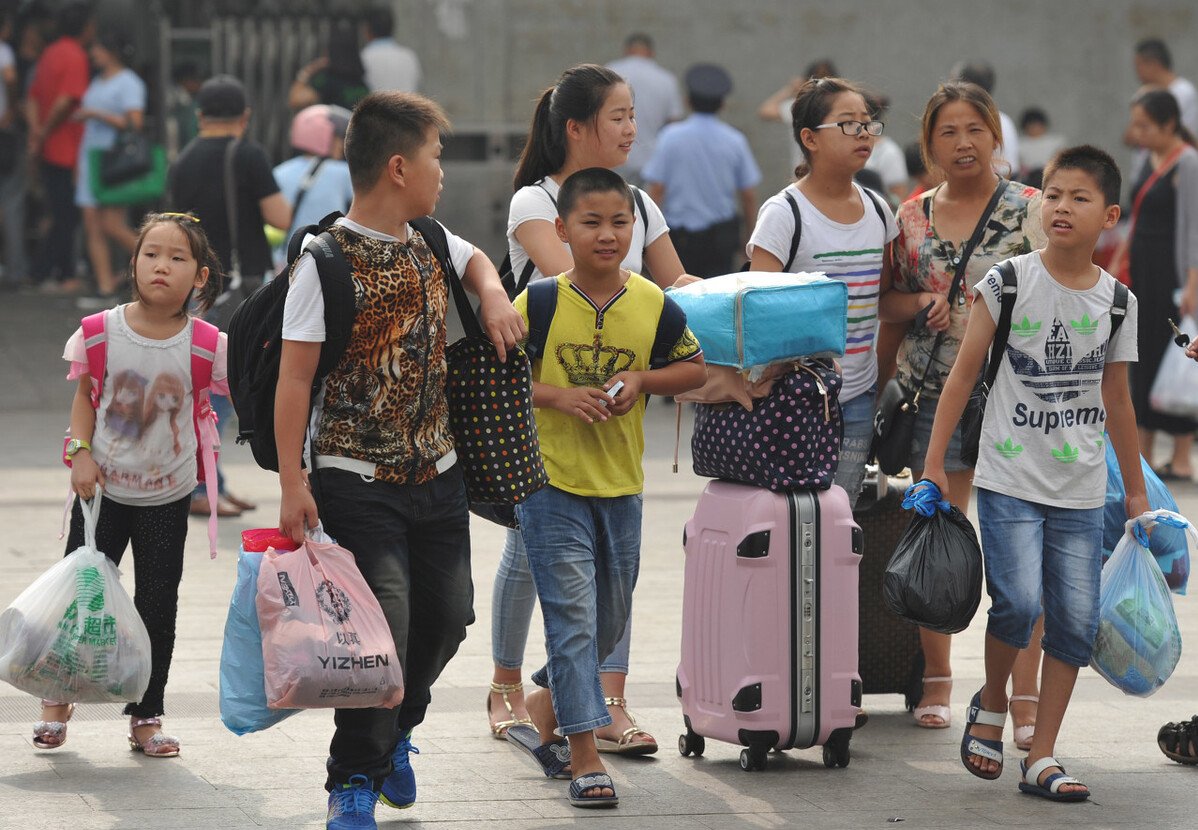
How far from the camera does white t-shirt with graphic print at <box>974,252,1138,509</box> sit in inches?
207

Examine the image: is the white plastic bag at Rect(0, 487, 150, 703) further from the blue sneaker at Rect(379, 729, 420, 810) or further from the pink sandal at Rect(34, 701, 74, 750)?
the blue sneaker at Rect(379, 729, 420, 810)

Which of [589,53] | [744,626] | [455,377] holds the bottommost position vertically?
[744,626]

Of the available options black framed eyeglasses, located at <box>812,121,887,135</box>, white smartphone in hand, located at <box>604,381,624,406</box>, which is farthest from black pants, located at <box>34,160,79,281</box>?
white smartphone in hand, located at <box>604,381,624,406</box>

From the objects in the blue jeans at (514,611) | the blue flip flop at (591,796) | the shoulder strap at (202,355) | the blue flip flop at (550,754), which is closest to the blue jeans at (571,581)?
the blue flip flop at (591,796)

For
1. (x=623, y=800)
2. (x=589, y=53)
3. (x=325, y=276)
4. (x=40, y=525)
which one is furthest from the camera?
(x=589, y=53)

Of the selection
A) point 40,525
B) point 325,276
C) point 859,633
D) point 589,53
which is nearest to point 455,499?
point 325,276

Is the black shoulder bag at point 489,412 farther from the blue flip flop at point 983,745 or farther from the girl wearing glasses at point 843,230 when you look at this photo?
the blue flip flop at point 983,745

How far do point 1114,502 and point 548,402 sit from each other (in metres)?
1.76

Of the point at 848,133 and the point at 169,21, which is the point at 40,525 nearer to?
the point at 848,133

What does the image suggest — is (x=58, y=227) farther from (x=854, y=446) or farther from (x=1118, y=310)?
(x=1118, y=310)

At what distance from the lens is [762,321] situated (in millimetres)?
5266

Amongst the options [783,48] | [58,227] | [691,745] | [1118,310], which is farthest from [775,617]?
[783,48]

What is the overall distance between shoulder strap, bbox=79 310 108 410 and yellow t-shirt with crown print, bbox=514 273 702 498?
4.03 ft

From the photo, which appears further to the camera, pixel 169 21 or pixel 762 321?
pixel 169 21
